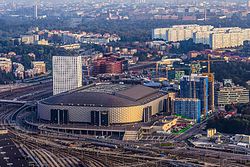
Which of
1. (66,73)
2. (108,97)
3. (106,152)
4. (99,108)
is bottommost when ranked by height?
(106,152)

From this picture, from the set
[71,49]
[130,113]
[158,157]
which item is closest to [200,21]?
[71,49]

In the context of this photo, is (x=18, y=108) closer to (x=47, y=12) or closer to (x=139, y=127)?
(x=139, y=127)

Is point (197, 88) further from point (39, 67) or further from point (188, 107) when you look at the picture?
point (39, 67)

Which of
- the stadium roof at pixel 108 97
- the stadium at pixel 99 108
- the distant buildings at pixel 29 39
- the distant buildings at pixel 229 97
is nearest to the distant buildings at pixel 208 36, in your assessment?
the distant buildings at pixel 29 39

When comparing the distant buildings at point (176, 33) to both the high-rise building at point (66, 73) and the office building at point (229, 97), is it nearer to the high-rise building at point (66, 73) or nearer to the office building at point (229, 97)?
the high-rise building at point (66, 73)

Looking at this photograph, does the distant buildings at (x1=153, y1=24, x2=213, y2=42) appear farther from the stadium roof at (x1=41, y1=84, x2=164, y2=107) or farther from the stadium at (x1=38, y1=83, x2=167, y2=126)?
the stadium at (x1=38, y1=83, x2=167, y2=126)

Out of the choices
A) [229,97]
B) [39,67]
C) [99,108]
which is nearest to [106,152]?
[99,108]

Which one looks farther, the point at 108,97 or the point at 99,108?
the point at 108,97
